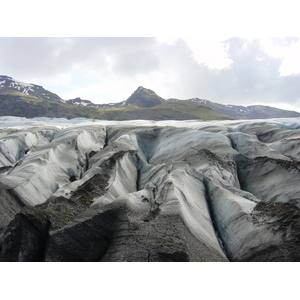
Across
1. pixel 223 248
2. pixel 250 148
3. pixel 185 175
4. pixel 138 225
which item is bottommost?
pixel 223 248

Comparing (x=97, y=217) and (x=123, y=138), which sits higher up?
(x=123, y=138)

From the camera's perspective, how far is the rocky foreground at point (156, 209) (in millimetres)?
8680

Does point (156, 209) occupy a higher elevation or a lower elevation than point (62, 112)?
lower

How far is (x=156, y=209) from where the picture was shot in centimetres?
1079

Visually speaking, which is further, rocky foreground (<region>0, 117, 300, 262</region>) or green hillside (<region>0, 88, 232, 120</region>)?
green hillside (<region>0, 88, 232, 120</region>)

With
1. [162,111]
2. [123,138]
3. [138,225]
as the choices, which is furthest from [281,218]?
[162,111]

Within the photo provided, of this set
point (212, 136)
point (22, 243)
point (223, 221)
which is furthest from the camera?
point (212, 136)

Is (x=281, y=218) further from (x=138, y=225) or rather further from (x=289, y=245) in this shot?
(x=138, y=225)

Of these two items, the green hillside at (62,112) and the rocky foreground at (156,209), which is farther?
the green hillside at (62,112)

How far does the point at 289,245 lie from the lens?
8234 millimetres

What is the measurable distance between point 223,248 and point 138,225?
421 centimetres

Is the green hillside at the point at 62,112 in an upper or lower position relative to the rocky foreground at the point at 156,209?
upper

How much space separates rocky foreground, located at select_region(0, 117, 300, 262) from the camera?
8.68 meters

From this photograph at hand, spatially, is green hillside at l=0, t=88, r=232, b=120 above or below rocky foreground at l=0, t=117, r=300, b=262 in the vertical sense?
above
